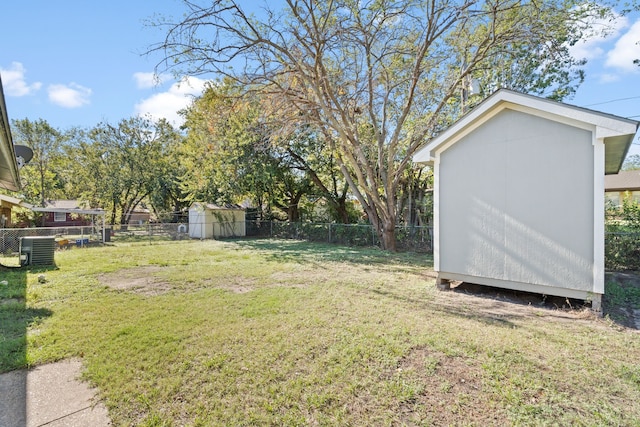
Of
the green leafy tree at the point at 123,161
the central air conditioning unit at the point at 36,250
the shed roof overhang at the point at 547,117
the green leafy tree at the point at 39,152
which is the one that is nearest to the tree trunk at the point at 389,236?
the shed roof overhang at the point at 547,117

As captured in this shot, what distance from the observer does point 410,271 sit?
7637mm

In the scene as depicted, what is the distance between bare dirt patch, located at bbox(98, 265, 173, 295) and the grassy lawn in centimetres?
9

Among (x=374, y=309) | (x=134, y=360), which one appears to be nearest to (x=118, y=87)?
(x=134, y=360)

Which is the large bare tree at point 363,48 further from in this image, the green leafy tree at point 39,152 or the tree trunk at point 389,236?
the green leafy tree at point 39,152

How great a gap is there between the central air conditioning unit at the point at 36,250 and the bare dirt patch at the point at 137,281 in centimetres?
234

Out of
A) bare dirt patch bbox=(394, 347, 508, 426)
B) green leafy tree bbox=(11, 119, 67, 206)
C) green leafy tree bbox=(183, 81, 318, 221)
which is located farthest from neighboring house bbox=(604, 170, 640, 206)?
green leafy tree bbox=(11, 119, 67, 206)

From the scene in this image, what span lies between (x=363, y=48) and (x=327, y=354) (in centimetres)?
976

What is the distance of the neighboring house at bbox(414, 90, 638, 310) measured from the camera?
4.31m

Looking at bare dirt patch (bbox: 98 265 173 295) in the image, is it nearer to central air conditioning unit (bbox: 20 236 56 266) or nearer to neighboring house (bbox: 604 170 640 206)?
central air conditioning unit (bbox: 20 236 56 266)

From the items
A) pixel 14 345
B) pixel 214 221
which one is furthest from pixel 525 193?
pixel 214 221

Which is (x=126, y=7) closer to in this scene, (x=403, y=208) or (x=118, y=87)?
(x=118, y=87)

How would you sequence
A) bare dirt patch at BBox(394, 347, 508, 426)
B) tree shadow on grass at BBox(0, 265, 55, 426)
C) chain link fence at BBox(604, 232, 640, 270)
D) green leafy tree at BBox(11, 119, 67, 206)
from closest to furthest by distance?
bare dirt patch at BBox(394, 347, 508, 426), tree shadow on grass at BBox(0, 265, 55, 426), chain link fence at BBox(604, 232, 640, 270), green leafy tree at BBox(11, 119, 67, 206)

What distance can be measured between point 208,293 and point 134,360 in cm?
253

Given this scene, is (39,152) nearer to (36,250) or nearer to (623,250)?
(36,250)
